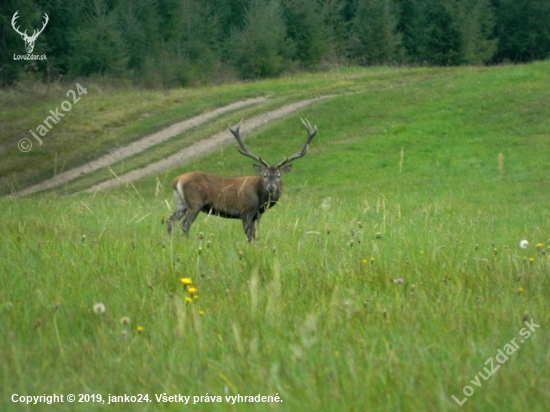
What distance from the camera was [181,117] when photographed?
100 feet

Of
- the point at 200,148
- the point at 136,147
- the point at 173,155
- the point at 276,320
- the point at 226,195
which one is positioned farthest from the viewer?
the point at 136,147

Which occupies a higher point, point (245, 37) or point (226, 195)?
point (245, 37)

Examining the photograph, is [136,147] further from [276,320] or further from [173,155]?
[276,320]

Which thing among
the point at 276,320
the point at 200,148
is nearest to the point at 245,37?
the point at 200,148

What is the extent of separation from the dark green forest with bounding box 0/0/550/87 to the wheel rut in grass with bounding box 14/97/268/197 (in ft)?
35.7

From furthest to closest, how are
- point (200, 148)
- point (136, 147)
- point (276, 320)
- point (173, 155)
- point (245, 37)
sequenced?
point (245, 37) < point (136, 147) < point (200, 148) < point (173, 155) < point (276, 320)

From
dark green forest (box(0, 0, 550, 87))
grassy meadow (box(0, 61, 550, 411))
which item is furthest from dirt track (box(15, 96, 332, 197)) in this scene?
grassy meadow (box(0, 61, 550, 411))

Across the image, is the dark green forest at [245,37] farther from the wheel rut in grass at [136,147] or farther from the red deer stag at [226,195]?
the red deer stag at [226,195]

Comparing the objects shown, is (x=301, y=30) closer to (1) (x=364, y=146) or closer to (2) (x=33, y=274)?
(1) (x=364, y=146)

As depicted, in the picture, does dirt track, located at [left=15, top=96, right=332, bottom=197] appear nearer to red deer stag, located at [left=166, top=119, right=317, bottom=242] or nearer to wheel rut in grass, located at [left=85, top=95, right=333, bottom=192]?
wheel rut in grass, located at [left=85, top=95, right=333, bottom=192]

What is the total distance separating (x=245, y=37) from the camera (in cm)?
4641

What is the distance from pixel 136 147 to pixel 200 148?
2649 millimetres

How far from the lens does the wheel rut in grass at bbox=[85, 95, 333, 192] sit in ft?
76.4

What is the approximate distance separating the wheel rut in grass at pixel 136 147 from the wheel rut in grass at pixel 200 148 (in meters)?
1.65
